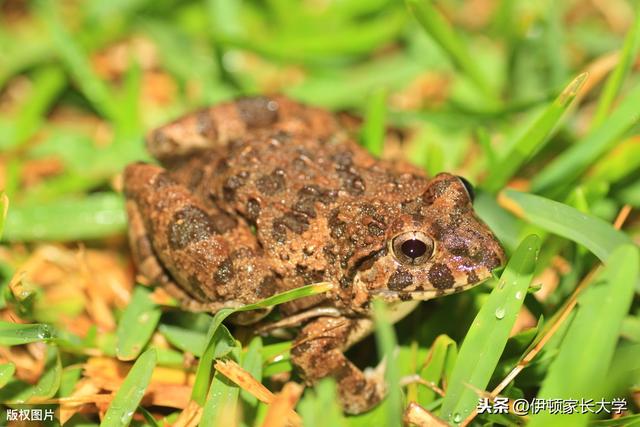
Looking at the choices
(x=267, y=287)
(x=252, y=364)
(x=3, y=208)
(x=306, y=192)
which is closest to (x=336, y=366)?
(x=252, y=364)

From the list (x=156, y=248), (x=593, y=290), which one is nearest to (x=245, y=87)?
(x=156, y=248)

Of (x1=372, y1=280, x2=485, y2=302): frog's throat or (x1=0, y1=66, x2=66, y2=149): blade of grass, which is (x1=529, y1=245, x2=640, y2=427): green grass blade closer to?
(x1=372, y1=280, x2=485, y2=302): frog's throat

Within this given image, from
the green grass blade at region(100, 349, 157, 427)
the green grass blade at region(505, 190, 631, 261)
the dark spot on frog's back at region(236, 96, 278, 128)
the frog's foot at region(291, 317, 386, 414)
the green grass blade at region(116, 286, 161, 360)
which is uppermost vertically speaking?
the dark spot on frog's back at region(236, 96, 278, 128)

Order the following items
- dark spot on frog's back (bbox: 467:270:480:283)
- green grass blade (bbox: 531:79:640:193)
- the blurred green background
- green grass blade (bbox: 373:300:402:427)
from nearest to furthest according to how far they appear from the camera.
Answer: green grass blade (bbox: 373:300:402:427) → dark spot on frog's back (bbox: 467:270:480:283) → green grass blade (bbox: 531:79:640:193) → the blurred green background

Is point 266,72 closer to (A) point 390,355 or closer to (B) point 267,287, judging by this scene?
(B) point 267,287

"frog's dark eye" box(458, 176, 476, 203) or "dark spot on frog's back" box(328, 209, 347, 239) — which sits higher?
"frog's dark eye" box(458, 176, 476, 203)

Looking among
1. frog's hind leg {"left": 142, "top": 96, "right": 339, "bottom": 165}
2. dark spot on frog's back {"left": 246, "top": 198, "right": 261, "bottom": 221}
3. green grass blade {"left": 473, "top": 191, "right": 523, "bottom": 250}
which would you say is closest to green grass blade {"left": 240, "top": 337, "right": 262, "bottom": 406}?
dark spot on frog's back {"left": 246, "top": 198, "right": 261, "bottom": 221}

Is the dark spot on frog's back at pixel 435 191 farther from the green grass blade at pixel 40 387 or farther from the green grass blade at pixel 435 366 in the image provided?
the green grass blade at pixel 40 387

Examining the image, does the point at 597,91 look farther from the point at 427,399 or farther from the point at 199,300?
the point at 199,300

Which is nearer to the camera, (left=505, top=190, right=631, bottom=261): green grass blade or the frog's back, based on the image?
(left=505, top=190, right=631, bottom=261): green grass blade
